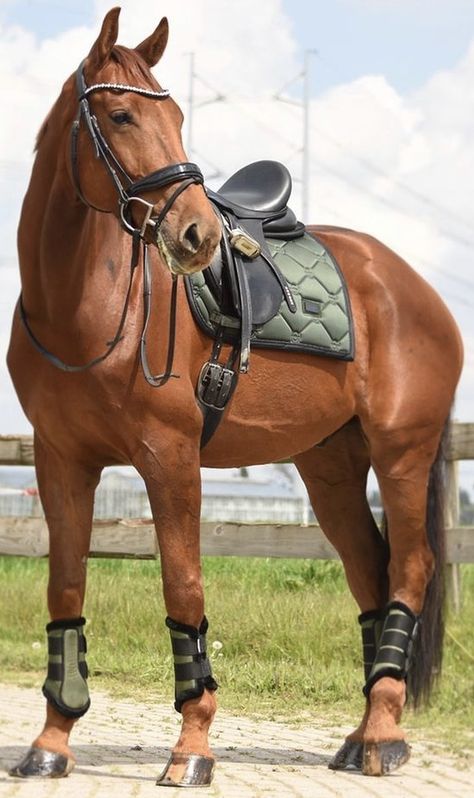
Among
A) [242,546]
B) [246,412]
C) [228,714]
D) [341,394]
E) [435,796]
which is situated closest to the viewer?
[435,796]

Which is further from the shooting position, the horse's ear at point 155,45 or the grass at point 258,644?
the grass at point 258,644

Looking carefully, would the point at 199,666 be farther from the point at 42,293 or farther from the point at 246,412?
the point at 42,293

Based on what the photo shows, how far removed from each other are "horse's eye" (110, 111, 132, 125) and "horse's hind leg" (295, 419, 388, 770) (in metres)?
2.12

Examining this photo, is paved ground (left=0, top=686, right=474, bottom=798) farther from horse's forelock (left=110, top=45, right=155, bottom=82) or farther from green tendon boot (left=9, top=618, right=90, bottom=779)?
horse's forelock (left=110, top=45, right=155, bottom=82)

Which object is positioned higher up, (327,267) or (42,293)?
(327,267)

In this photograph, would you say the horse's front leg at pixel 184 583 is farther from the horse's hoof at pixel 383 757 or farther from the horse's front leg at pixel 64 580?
the horse's hoof at pixel 383 757

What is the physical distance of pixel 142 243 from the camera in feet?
16.7

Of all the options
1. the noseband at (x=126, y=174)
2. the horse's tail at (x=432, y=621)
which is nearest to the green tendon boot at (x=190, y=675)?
the horse's tail at (x=432, y=621)

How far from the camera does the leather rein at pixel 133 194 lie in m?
4.55

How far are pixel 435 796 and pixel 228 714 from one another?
7.63ft

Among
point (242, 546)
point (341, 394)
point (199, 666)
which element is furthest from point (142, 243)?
point (242, 546)

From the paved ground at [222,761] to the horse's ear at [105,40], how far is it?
2.72 meters

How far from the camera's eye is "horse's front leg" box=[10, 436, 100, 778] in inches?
202

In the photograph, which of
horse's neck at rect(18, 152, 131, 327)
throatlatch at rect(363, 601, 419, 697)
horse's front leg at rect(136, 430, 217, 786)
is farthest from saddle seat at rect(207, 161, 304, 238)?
throatlatch at rect(363, 601, 419, 697)
